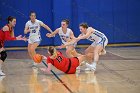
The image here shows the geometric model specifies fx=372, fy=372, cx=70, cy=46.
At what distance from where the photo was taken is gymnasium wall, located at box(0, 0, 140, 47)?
1658cm

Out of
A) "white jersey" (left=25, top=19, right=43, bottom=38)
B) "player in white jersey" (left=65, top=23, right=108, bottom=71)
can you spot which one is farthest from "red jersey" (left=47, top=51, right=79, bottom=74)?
"white jersey" (left=25, top=19, right=43, bottom=38)

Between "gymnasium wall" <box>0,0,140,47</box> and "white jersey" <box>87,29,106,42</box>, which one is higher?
"gymnasium wall" <box>0,0,140,47</box>

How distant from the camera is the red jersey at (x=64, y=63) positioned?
975cm

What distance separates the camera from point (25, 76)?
9.84m

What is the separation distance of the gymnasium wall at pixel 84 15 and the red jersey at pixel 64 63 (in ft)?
22.2

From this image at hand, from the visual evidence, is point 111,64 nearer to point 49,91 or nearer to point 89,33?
point 89,33

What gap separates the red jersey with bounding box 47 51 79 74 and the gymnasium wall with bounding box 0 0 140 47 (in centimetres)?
676

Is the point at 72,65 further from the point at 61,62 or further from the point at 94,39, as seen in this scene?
the point at 94,39

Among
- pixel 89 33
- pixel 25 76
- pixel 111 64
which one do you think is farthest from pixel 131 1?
pixel 25 76

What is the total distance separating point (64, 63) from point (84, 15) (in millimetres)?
7654

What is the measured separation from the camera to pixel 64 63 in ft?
32.1

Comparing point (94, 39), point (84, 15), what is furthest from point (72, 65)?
point (84, 15)

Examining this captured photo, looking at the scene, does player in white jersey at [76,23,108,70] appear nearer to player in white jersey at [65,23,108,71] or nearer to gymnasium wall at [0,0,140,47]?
player in white jersey at [65,23,108,71]

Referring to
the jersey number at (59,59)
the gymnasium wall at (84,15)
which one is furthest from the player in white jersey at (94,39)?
the gymnasium wall at (84,15)
